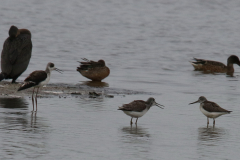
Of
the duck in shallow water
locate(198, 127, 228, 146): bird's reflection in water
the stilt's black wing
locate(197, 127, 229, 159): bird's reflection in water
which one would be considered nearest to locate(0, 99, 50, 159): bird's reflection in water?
the stilt's black wing

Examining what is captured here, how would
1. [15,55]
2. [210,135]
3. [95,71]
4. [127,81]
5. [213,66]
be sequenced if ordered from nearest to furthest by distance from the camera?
[210,135], [15,55], [95,71], [127,81], [213,66]

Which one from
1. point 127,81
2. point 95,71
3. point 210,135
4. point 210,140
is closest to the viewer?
point 210,140

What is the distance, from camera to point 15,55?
14.7 metres

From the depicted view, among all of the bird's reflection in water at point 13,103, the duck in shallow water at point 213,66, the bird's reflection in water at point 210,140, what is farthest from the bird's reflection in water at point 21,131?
the duck in shallow water at point 213,66

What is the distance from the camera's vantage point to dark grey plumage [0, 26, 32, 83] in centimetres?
1454

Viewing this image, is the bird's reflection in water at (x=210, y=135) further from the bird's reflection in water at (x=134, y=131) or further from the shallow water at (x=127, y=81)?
the bird's reflection in water at (x=134, y=131)

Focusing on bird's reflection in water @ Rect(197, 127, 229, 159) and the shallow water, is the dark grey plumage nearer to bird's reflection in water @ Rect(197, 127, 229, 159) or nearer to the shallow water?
the shallow water

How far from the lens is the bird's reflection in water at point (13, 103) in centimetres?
1159

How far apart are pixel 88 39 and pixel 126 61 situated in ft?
22.1

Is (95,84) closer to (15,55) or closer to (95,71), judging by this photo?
(95,71)

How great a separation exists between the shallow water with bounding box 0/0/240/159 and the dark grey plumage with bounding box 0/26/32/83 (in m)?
1.32


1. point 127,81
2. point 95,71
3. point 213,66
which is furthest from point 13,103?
point 213,66

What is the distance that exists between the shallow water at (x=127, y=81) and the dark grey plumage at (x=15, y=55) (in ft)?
4.32

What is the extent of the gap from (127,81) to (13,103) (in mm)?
5526
